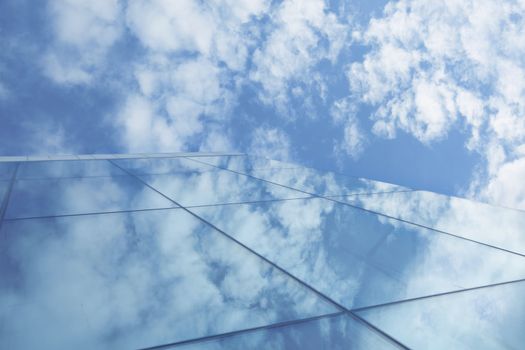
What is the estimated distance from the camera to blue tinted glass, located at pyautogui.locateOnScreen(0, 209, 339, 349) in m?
2.68

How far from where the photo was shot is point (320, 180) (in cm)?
1018

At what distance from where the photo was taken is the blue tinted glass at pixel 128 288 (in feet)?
8.78

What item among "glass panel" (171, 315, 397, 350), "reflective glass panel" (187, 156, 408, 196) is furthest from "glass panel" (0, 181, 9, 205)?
"reflective glass panel" (187, 156, 408, 196)

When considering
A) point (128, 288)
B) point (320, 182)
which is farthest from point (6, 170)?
point (128, 288)

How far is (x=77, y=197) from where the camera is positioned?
6266mm

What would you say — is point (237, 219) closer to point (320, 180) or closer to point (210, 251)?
point (210, 251)

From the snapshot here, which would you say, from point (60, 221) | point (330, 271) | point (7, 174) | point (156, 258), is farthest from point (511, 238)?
point (7, 174)

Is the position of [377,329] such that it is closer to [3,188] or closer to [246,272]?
[246,272]

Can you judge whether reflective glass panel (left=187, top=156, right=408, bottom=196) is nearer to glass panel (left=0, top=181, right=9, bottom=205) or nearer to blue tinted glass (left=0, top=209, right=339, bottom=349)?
blue tinted glass (left=0, top=209, right=339, bottom=349)

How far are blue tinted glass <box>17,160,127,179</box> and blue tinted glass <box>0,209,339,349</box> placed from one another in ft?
13.1

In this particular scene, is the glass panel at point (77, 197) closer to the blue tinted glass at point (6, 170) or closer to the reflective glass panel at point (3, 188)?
the reflective glass panel at point (3, 188)

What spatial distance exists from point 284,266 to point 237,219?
176 centimetres

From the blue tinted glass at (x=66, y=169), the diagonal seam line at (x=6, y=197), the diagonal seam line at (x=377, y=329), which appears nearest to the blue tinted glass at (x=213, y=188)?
the blue tinted glass at (x=66, y=169)

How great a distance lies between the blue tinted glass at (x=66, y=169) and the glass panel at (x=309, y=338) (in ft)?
22.5
